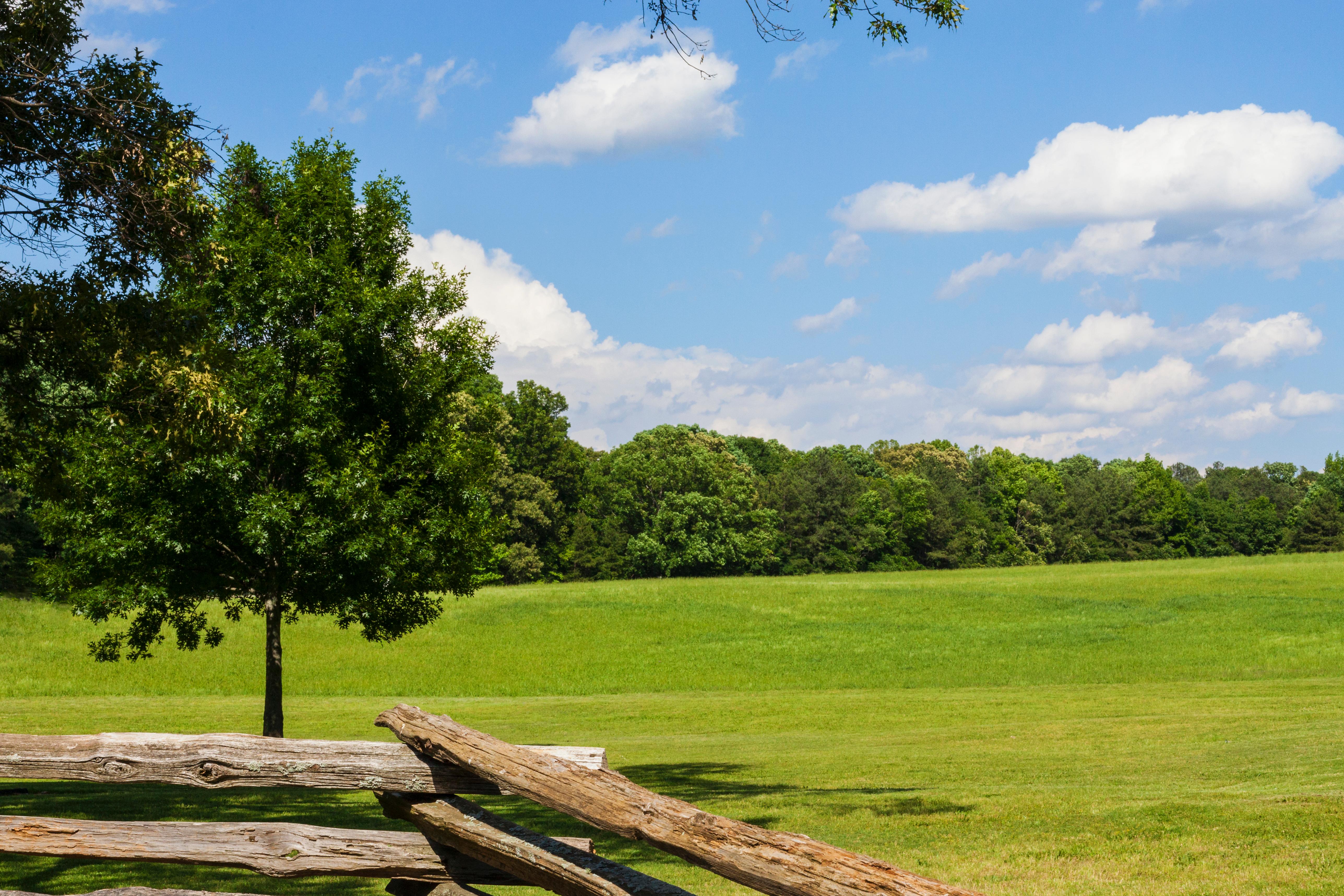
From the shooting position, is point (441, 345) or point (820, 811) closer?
point (820, 811)

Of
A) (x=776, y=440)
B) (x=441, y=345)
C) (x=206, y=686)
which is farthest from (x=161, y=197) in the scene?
(x=776, y=440)

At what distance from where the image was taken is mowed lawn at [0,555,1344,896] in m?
9.39

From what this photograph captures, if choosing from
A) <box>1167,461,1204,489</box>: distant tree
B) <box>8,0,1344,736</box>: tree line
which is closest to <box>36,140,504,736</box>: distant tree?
<box>8,0,1344,736</box>: tree line

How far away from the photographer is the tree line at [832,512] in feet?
272

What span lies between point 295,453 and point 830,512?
80238 millimetres

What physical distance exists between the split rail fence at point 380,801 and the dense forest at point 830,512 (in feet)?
213

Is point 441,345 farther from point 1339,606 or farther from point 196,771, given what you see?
point 1339,606

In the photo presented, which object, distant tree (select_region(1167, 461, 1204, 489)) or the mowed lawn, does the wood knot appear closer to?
the mowed lawn

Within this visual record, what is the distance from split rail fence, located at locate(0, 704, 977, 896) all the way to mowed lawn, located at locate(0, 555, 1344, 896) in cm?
281

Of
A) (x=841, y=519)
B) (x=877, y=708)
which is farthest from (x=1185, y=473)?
(x=877, y=708)

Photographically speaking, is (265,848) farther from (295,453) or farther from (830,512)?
(830,512)

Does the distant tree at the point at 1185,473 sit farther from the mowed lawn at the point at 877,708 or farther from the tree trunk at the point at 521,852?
the tree trunk at the point at 521,852

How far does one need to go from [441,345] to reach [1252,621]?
124ft

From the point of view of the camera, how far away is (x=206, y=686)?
36156 millimetres
